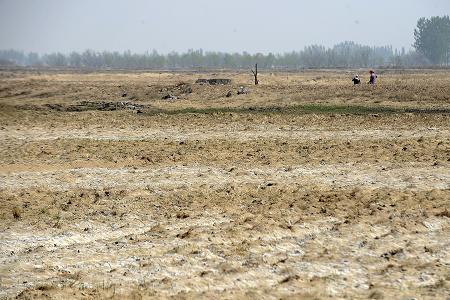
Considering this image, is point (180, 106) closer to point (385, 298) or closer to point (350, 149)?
point (350, 149)

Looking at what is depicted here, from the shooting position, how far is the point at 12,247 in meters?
12.6

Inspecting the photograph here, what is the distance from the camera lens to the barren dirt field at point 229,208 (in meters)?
10.5

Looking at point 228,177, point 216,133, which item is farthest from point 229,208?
point 216,133

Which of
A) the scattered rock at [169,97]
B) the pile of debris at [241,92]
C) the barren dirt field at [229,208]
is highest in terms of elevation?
the pile of debris at [241,92]

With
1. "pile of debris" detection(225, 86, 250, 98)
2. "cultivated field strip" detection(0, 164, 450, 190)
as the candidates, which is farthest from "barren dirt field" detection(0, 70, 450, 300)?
"pile of debris" detection(225, 86, 250, 98)

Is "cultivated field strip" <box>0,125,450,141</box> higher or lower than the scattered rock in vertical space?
lower

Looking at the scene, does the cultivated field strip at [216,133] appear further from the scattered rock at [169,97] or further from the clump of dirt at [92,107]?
the scattered rock at [169,97]

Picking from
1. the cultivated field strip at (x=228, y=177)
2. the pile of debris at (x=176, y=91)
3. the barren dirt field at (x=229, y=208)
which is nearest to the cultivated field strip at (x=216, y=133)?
the barren dirt field at (x=229, y=208)

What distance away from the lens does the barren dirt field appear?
1048 cm

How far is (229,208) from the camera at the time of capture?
15.1 meters

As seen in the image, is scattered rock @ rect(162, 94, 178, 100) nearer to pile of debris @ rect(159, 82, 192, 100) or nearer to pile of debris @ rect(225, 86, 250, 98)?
pile of debris @ rect(159, 82, 192, 100)

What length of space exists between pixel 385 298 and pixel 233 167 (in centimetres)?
1073

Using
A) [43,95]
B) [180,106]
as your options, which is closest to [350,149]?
[180,106]

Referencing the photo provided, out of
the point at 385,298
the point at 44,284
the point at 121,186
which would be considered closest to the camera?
the point at 385,298
